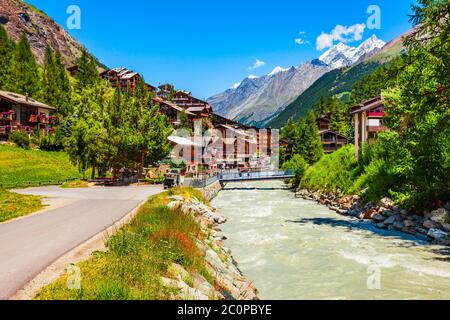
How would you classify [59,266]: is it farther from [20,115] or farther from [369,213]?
[20,115]

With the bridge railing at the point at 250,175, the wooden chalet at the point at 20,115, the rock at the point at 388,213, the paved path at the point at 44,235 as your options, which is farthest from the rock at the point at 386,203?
the wooden chalet at the point at 20,115

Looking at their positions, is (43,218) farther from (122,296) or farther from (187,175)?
(187,175)

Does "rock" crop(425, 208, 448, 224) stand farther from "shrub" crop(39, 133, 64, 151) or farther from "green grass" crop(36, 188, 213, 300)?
"shrub" crop(39, 133, 64, 151)

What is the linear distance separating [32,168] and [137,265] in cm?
4529

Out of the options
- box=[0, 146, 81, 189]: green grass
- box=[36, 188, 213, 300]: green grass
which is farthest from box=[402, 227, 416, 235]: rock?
box=[0, 146, 81, 189]: green grass

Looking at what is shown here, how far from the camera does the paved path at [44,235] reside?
9180mm

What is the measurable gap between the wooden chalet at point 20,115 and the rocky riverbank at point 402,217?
2194 inches

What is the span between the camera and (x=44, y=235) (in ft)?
44.9

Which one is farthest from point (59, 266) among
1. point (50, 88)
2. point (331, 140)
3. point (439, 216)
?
point (331, 140)

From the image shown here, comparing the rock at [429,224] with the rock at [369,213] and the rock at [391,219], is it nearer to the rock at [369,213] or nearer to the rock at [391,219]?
the rock at [391,219]
